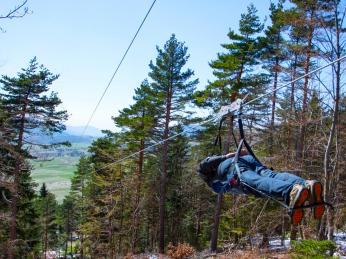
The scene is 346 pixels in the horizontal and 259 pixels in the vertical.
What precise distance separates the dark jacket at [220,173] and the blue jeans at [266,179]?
24 centimetres

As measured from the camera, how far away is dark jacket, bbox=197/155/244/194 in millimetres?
5168

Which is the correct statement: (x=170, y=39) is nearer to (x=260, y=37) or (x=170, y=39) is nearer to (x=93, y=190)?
(x=260, y=37)

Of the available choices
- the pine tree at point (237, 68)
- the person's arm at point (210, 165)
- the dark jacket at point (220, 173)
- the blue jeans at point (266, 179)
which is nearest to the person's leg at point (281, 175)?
the blue jeans at point (266, 179)

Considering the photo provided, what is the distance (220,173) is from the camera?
212 inches

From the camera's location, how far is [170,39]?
19.8 metres

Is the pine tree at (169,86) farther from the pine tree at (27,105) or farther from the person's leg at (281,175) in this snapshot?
the person's leg at (281,175)

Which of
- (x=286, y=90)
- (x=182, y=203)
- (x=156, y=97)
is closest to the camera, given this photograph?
(x=286, y=90)

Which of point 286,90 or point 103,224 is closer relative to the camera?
point 286,90

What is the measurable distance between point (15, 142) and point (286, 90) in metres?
12.3

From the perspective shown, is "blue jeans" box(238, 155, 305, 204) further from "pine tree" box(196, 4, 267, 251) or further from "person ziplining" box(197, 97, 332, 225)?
"pine tree" box(196, 4, 267, 251)

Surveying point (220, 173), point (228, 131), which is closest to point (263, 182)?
point (220, 173)

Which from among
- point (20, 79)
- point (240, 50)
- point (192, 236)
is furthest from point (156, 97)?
point (192, 236)

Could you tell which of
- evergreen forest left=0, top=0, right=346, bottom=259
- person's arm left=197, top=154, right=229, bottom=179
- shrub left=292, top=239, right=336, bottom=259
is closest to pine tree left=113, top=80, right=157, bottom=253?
evergreen forest left=0, top=0, right=346, bottom=259

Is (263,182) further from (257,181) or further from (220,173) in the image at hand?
(220,173)
